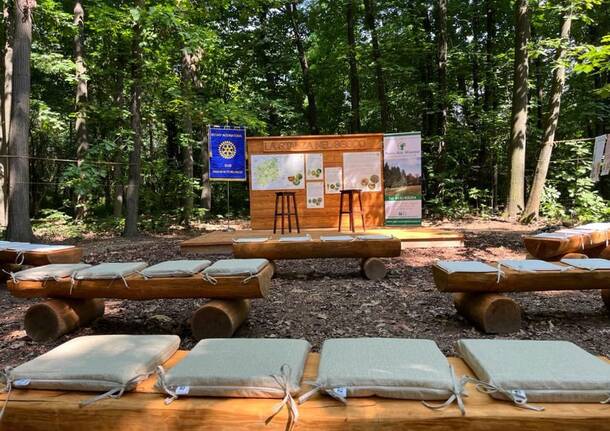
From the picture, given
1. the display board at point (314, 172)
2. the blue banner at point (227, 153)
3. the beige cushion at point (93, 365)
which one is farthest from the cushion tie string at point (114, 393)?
the blue banner at point (227, 153)

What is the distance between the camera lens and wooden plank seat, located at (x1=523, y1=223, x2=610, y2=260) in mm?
5242

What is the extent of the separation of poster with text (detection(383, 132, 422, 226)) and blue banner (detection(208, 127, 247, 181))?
315 cm

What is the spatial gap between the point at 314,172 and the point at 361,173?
1.04m

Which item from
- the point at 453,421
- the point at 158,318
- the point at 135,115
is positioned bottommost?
the point at 158,318

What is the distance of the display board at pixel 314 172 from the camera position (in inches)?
348

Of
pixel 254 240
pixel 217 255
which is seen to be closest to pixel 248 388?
pixel 254 240

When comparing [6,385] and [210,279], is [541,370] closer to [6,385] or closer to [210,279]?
[6,385]

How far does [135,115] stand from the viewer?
967 centimetres

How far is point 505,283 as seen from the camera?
345 centimetres

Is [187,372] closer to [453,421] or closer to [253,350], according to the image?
[253,350]

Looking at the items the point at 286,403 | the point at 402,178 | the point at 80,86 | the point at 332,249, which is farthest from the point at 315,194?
the point at 80,86

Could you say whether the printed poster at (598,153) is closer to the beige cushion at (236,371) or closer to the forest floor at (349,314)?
the forest floor at (349,314)

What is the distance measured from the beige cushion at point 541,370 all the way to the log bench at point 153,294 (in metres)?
2.02

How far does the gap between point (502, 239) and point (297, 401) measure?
744 cm
